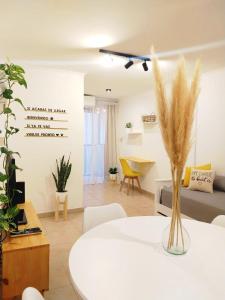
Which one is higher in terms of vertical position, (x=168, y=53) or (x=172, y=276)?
(x=168, y=53)

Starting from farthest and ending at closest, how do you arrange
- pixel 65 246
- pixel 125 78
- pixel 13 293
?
1. pixel 125 78
2. pixel 65 246
3. pixel 13 293

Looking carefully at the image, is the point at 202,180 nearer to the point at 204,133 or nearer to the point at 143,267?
the point at 204,133

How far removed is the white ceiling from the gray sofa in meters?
1.90

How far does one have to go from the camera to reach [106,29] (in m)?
2.32

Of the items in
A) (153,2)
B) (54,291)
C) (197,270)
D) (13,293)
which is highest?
(153,2)

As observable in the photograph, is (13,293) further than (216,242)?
Yes

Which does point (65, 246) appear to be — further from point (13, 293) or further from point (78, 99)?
point (78, 99)

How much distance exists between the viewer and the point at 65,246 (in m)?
2.73

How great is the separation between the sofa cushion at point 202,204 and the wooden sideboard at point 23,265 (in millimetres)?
1960

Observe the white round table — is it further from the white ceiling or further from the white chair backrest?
the white ceiling

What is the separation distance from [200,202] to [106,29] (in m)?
2.31

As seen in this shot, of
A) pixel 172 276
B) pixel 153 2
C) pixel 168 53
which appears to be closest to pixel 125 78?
pixel 168 53

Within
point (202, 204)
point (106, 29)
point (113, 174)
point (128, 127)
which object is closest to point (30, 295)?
point (106, 29)

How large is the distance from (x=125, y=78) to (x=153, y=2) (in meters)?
2.53
